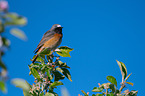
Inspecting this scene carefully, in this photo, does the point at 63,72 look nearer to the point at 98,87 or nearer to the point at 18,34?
the point at 98,87

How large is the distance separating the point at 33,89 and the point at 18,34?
216 centimetres

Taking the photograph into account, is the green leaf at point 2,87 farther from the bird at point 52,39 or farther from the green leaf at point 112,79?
the bird at point 52,39

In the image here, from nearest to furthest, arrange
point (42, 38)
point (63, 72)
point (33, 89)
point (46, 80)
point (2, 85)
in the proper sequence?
point (2, 85) < point (33, 89) < point (46, 80) < point (63, 72) < point (42, 38)

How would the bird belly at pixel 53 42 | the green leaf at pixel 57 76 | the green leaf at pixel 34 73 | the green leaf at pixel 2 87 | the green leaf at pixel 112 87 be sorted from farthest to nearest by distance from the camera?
1. the bird belly at pixel 53 42
2. the green leaf at pixel 57 76
3. the green leaf at pixel 34 73
4. the green leaf at pixel 112 87
5. the green leaf at pixel 2 87

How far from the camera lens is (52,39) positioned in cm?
670

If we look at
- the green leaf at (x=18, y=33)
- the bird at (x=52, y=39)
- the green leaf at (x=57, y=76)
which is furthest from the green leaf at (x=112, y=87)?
the bird at (x=52, y=39)

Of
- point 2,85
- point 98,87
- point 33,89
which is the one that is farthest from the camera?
point 33,89

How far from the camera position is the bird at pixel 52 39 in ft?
21.3

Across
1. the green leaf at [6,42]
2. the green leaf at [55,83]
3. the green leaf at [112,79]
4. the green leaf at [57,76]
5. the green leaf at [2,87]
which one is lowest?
the green leaf at [2,87]

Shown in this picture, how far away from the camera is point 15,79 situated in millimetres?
1077

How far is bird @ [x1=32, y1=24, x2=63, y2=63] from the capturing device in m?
6.49

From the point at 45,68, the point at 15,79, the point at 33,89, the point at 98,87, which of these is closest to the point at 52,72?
the point at 45,68

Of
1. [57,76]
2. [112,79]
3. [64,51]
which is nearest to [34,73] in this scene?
[57,76]

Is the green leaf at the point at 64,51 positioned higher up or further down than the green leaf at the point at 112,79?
higher up
